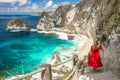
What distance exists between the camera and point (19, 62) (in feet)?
157

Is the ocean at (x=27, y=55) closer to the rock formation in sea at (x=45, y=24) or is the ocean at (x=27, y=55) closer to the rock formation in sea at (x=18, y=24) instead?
the rock formation in sea at (x=45, y=24)

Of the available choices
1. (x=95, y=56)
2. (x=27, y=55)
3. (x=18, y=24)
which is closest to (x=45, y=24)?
(x=18, y=24)

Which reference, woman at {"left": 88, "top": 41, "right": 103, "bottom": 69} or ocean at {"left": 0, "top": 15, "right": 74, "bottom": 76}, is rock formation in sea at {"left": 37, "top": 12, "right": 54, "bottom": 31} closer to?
ocean at {"left": 0, "top": 15, "right": 74, "bottom": 76}

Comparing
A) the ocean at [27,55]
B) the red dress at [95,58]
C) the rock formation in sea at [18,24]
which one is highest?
the rock formation in sea at [18,24]

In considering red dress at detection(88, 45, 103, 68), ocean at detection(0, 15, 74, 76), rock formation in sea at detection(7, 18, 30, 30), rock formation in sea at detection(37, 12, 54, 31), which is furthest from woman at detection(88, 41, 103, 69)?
rock formation in sea at detection(7, 18, 30, 30)

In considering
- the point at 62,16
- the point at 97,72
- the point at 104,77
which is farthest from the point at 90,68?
the point at 62,16

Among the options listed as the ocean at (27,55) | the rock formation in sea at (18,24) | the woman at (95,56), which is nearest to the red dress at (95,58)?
the woman at (95,56)

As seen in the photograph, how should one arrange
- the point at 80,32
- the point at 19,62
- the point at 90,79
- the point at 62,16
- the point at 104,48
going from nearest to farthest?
the point at 90,79
the point at 104,48
the point at 19,62
the point at 80,32
the point at 62,16

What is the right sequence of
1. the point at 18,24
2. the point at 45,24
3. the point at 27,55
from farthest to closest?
1. the point at 18,24
2. the point at 45,24
3. the point at 27,55

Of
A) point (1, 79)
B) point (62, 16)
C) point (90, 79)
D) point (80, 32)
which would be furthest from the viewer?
point (62, 16)

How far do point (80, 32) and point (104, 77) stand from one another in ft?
277

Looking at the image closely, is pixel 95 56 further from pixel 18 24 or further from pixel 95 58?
pixel 18 24

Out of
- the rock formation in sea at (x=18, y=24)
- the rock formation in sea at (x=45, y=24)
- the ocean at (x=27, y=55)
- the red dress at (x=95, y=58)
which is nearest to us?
the red dress at (x=95, y=58)

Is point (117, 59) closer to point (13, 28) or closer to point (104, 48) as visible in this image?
point (104, 48)
